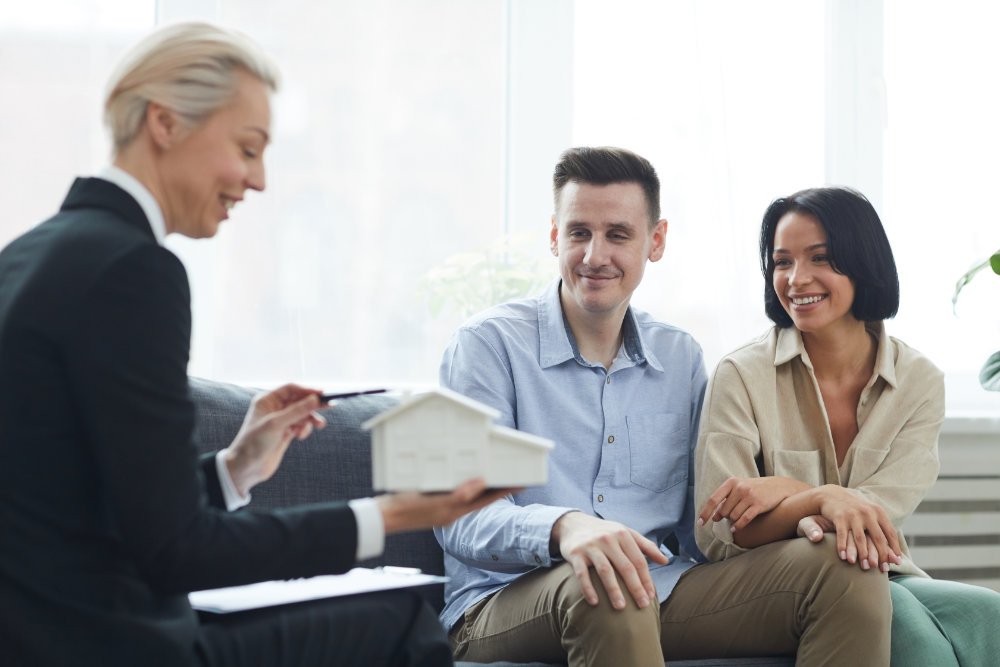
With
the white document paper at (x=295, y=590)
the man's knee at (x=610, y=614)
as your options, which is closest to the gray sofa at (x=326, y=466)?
the man's knee at (x=610, y=614)

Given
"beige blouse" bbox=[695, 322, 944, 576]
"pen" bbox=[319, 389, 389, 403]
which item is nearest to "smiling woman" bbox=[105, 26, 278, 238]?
"pen" bbox=[319, 389, 389, 403]

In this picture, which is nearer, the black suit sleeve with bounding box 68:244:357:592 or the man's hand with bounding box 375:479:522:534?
the black suit sleeve with bounding box 68:244:357:592

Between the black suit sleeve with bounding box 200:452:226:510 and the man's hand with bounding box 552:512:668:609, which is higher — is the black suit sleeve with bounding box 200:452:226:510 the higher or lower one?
the higher one

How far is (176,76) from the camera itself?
1039 millimetres

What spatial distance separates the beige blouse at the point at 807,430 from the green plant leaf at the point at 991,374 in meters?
0.55

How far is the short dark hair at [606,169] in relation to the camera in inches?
78.3

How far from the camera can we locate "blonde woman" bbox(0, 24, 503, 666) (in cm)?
92

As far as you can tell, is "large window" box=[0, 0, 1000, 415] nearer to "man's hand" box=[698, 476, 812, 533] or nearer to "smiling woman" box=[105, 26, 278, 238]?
"man's hand" box=[698, 476, 812, 533]

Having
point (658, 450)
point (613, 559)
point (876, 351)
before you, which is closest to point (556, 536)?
point (613, 559)

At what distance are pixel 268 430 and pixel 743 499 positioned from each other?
88 cm

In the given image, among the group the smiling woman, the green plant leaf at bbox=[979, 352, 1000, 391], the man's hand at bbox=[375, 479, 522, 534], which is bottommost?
the green plant leaf at bbox=[979, 352, 1000, 391]

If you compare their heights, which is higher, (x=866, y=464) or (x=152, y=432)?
(x=152, y=432)

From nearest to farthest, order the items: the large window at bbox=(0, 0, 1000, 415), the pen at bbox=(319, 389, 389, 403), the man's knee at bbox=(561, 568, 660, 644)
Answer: the pen at bbox=(319, 389, 389, 403), the man's knee at bbox=(561, 568, 660, 644), the large window at bbox=(0, 0, 1000, 415)

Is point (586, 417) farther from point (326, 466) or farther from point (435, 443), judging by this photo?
point (435, 443)
